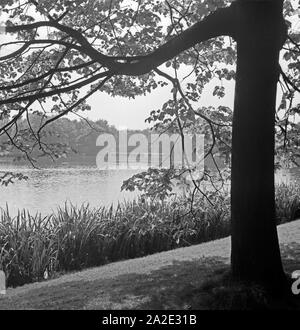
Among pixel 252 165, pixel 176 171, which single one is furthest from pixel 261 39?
pixel 176 171

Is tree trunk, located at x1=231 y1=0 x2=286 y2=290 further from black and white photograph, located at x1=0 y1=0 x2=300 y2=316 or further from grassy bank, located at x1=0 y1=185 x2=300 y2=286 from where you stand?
grassy bank, located at x1=0 y1=185 x2=300 y2=286

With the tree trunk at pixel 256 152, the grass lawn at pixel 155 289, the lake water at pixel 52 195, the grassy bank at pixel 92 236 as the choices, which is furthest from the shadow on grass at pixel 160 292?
the lake water at pixel 52 195

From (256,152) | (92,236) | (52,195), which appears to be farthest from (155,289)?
(52,195)

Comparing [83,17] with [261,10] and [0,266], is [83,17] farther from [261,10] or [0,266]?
[0,266]

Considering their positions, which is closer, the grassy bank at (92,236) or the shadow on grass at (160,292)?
the shadow on grass at (160,292)

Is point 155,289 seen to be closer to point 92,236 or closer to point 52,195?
point 92,236

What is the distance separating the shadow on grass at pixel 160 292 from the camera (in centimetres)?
484

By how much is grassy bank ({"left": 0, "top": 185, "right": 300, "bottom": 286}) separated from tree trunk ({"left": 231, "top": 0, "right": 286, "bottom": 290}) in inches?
96.6

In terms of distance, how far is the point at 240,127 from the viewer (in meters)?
5.16

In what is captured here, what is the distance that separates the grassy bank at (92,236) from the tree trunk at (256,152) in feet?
8.05

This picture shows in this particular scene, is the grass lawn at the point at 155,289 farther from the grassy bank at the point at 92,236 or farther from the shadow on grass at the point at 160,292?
the grassy bank at the point at 92,236

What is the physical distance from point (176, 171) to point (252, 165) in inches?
103

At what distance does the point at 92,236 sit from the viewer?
32.6 feet

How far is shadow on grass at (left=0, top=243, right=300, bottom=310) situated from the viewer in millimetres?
4836
